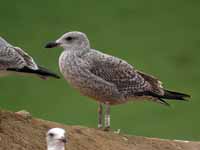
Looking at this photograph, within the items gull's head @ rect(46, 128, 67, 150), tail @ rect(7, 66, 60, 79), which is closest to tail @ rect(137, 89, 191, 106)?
tail @ rect(7, 66, 60, 79)

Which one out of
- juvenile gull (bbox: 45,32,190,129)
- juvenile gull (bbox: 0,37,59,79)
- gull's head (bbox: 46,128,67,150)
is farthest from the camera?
juvenile gull (bbox: 45,32,190,129)

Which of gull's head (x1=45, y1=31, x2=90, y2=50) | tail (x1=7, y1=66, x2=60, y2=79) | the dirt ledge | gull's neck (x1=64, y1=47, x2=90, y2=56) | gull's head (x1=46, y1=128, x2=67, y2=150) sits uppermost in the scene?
gull's head (x1=45, y1=31, x2=90, y2=50)

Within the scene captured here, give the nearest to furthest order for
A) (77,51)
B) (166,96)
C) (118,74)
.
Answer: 1. (77,51)
2. (118,74)
3. (166,96)

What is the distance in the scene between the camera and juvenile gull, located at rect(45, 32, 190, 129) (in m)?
6.43

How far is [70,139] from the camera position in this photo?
5992 mm

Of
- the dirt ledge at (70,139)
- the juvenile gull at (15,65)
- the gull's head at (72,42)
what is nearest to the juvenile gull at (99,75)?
the gull's head at (72,42)

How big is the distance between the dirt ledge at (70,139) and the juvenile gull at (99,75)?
224 millimetres

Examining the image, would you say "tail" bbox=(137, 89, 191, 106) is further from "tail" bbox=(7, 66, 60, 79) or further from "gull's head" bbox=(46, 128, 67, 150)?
"gull's head" bbox=(46, 128, 67, 150)

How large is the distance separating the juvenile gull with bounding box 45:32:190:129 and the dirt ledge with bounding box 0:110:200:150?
0.22 m

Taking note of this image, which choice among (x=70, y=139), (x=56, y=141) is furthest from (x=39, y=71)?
(x=56, y=141)

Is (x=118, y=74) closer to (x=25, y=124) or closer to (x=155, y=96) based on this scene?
(x=155, y=96)

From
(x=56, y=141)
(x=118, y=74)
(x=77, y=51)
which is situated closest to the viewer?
(x=56, y=141)

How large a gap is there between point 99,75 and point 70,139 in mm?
634

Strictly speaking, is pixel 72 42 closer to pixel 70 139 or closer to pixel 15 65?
pixel 15 65
